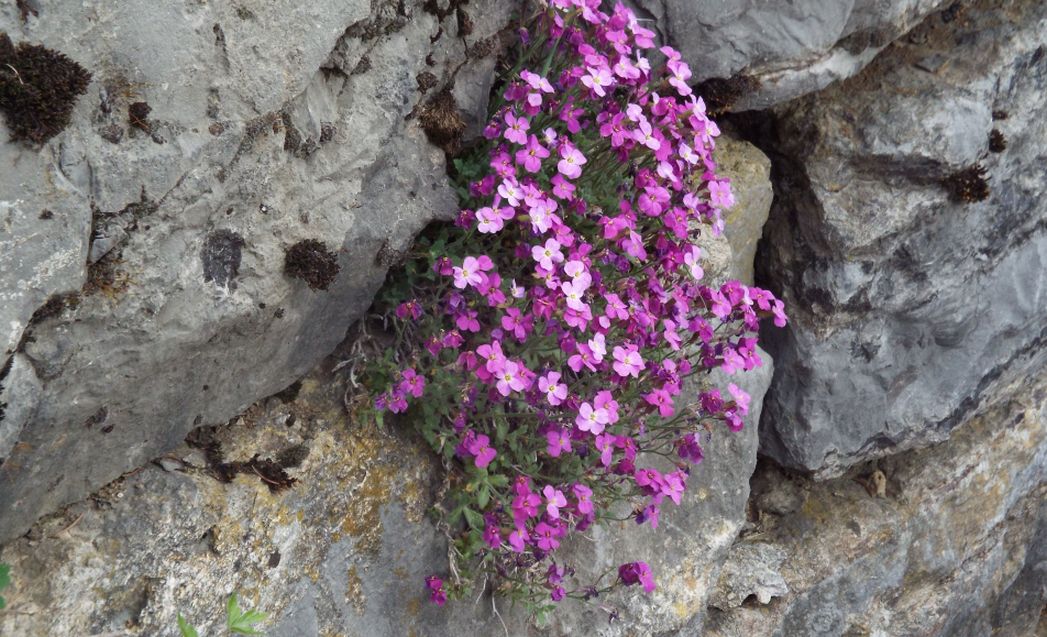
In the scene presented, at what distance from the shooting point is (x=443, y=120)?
4.20 m

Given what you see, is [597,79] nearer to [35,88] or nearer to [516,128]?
[516,128]

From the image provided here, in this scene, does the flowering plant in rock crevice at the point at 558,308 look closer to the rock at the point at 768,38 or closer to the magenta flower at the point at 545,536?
the magenta flower at the point at 545,536

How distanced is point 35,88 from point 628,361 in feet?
8.17

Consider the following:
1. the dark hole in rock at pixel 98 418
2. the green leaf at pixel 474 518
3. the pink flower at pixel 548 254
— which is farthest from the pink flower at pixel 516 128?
the dark hole in rock at pixel 98 418

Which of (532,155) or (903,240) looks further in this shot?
(903,240)

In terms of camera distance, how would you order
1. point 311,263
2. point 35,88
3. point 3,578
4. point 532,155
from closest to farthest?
point 35,88
point 3,578
point 311,263
point 532,155

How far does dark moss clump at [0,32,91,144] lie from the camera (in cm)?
277

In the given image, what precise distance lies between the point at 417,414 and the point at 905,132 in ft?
11.3

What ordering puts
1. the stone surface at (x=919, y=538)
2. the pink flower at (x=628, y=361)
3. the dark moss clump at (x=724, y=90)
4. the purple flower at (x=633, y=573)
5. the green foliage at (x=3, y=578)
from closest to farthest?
1. the green foliage at (x=3, y=578)
2. the pink flower at (x=628, y=361)
3. the purple flower at (x=633, y=573)
4. the dark moss clump at (x=724, y=90)
5. the stone surface at (x=919, y=538)

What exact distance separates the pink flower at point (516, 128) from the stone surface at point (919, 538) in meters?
3.28

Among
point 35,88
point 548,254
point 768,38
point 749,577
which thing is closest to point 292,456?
point 548,254

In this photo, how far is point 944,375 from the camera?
624 centimetres

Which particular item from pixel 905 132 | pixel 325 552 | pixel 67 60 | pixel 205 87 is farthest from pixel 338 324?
pixel 905 132

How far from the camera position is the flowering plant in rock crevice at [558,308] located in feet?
13.4
